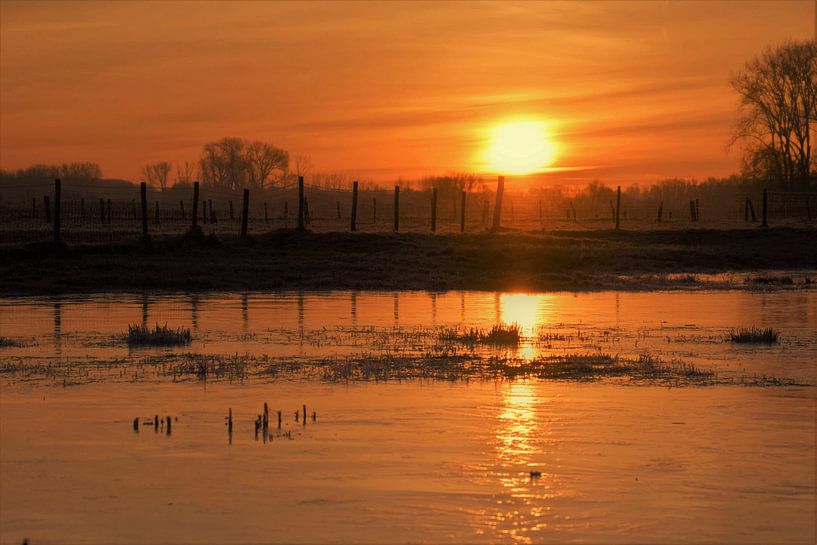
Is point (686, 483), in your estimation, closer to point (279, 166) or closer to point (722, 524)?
point (722, 524)

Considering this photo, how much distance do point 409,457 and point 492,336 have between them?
8192 mm

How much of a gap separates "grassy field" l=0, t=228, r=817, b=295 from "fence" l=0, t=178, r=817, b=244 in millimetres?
1761

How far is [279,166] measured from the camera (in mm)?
157125

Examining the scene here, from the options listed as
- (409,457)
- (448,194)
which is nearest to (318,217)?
(448,194)

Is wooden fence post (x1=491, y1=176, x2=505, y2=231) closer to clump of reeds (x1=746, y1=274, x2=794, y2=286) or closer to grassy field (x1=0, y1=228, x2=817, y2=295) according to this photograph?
grassy field (x1=0, y1=228, x2=817, y2=295)

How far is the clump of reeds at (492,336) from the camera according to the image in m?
17.0

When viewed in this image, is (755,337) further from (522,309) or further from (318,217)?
(318,217)

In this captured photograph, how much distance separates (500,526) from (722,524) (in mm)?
1466

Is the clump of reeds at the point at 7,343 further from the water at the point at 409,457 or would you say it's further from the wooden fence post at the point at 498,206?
the wooden fence post at the point at 498,206

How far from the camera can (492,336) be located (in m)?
17.1

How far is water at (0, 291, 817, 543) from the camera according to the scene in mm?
7105

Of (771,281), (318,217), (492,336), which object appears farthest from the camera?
(318,217)

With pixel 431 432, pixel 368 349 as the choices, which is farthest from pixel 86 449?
pixel 368 349

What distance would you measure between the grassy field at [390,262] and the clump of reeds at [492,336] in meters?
13.0
